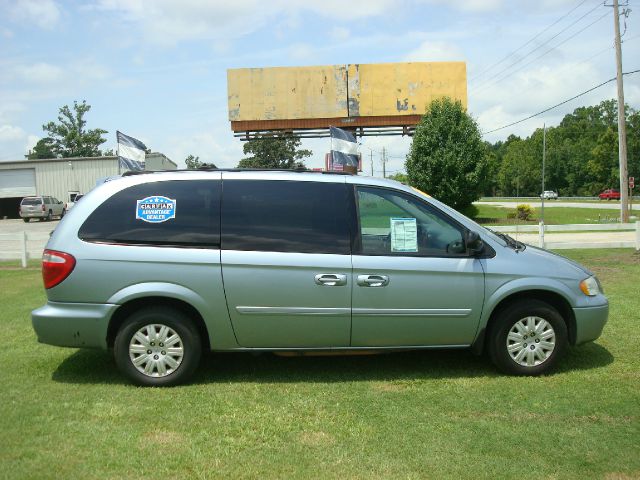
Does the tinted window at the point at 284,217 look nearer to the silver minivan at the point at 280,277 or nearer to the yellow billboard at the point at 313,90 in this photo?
the silver minivan at the point at 280,277

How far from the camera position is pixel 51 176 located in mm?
46156

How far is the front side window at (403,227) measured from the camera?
5.33m

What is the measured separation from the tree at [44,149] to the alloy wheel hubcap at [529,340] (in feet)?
327

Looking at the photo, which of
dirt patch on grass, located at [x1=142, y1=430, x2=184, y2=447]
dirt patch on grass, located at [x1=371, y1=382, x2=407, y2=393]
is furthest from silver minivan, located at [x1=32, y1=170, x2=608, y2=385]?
dirt patch on grass, located at [x1=142, y1=430, x2=184, y2=447]

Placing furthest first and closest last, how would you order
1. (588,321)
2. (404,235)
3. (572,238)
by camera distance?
(572,238) < (588,321) < (404,235)

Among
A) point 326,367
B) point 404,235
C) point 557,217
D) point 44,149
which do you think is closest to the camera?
point 404,235

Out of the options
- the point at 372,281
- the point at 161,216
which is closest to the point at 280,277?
the point at 372,281

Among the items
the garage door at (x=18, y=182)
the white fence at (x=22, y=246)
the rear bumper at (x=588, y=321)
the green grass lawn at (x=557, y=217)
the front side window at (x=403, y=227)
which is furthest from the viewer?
the garage door at (x=18, y=182)

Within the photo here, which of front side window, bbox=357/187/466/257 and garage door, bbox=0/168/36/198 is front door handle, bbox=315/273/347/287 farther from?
garage door, bbox=0/168/36/198

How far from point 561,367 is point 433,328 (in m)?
1.45

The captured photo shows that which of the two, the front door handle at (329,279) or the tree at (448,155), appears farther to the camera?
the tree at (448,155)

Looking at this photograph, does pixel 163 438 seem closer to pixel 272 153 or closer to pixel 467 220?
pixel 467 220

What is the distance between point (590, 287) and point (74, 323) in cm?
460

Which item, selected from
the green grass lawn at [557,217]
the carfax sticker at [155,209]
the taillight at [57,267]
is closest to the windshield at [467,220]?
the carfax sticker at [155,209]
